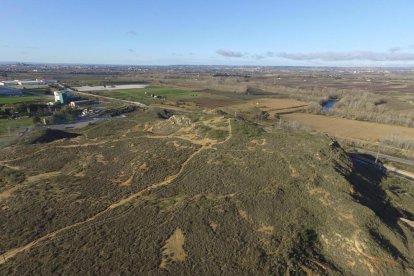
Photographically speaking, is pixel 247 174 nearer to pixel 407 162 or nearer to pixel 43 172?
pixel 43 172

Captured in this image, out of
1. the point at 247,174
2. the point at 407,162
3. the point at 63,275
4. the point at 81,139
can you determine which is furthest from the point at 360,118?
the point at 63,275

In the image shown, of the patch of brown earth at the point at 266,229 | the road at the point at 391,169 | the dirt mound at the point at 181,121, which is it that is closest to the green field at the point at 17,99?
the dirt mound at the point at 181,121

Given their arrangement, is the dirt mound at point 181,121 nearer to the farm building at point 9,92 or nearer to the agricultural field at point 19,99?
the agricultural field at point 19,99

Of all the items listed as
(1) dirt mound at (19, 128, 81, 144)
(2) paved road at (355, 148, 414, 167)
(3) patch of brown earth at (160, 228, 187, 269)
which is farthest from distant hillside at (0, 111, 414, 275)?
(2) paved road at (355, 148, 414, 167)

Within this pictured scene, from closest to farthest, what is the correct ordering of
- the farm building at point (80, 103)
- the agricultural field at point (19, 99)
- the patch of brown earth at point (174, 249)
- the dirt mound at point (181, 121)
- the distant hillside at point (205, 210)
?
the patch of brown earth at point (174, 249), the distant hillside at point (205, 210), the dirt mound at point (181, 121), the farm building at point (80, 103), the agricultural field at point (19, 99)

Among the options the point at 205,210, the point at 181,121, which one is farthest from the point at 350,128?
the point at 205,210

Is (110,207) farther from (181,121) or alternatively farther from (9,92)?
(9,92)
